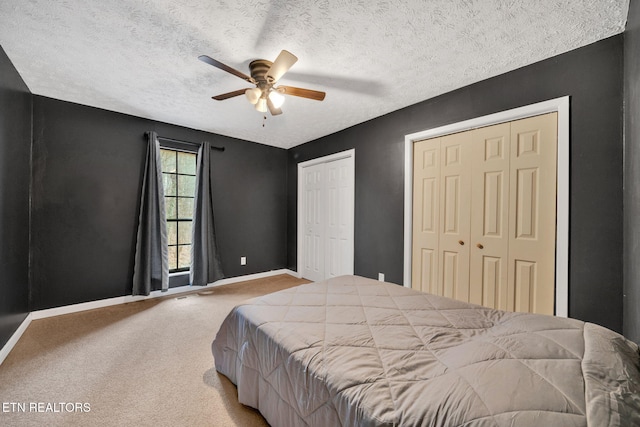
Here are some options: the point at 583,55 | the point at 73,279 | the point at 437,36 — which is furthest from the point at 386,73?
the point at 73,279

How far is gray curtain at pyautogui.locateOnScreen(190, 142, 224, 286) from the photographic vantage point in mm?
3771

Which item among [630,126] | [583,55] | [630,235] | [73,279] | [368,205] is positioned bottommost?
[73,279]

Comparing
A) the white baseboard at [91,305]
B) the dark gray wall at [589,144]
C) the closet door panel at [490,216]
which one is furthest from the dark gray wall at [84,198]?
the dark gray wall at [589,144]

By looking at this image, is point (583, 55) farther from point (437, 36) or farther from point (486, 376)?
point (486, 376)

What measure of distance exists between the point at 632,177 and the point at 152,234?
4.53m

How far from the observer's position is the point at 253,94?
203cm

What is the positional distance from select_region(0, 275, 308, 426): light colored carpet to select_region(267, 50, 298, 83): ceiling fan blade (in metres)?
2.24

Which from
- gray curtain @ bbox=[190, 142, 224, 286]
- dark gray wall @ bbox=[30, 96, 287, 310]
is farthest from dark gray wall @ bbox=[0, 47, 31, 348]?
gray curtain @ bbox=[190, 142, 224, 286]

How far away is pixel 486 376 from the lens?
2.75 ft

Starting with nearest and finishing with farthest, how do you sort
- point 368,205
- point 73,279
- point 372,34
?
point 372,34, point 73,279, point 368,205

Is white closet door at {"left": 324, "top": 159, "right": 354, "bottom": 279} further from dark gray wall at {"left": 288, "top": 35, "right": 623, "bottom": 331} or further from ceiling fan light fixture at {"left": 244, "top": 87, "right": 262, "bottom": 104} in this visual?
ceiling fan light fixture at {"left": 244, "top": 87, "right": 262, "bottom": 104}

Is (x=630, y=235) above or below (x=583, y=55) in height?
below

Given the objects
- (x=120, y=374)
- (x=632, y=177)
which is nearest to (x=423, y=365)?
(x=632, y=177)

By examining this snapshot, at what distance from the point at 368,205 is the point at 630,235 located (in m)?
2.26
